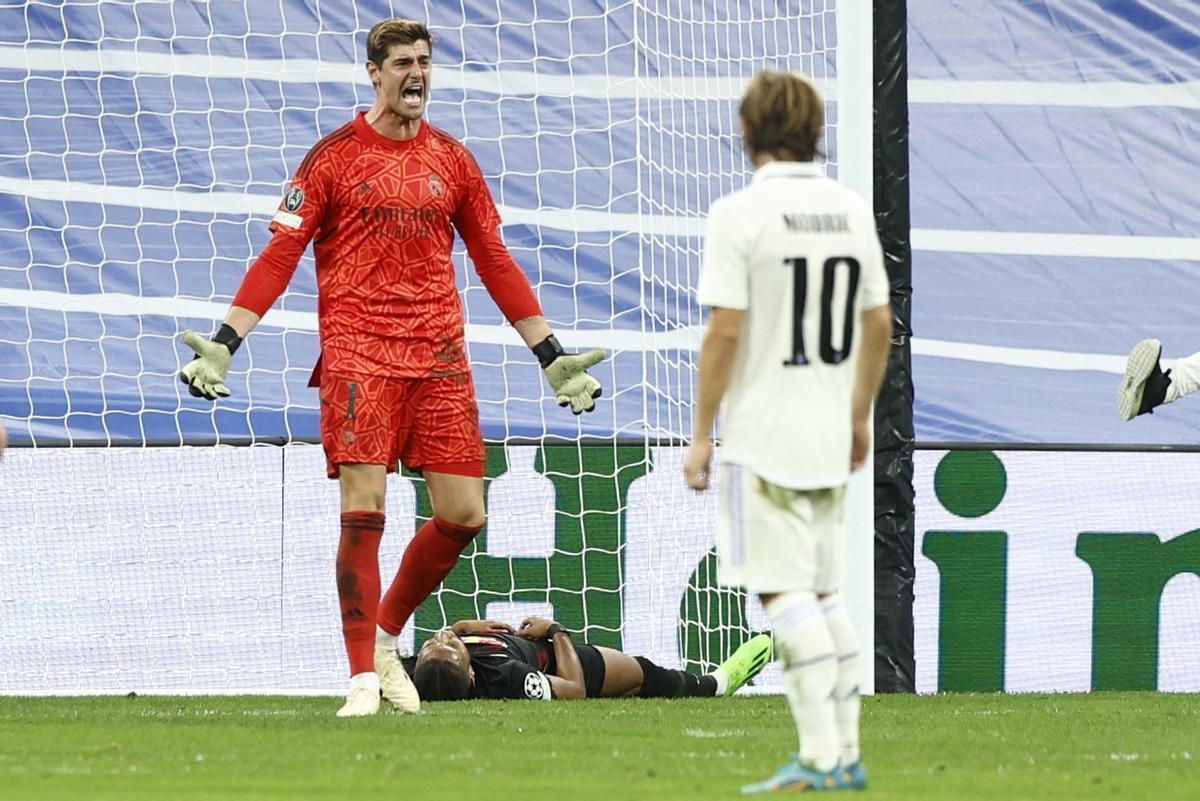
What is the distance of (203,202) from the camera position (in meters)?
11.5

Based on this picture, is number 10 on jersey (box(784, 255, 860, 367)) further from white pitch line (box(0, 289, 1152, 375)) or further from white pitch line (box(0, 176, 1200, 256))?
white pitch line (box(0, 289, 1152, 375))

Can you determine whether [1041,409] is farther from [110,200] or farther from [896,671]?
[110,200]

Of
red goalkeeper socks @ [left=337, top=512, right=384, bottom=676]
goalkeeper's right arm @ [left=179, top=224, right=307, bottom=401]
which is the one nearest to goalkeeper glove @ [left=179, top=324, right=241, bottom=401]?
goalkeeper's right arm @ [left=179, top=224, right=307, bottom=401]

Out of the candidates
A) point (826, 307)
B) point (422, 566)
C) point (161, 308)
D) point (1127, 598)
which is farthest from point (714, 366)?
point (161, 308)

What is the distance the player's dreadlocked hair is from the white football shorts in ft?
11.3

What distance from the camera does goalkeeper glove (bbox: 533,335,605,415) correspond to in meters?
7.15

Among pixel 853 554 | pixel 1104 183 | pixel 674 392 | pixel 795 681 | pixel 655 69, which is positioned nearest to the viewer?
pixel 795 681

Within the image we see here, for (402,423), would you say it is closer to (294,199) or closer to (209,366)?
(209,366)

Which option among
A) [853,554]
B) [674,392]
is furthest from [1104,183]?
[853,554]

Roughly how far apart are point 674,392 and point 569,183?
7.73ft

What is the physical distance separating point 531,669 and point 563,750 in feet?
7.79

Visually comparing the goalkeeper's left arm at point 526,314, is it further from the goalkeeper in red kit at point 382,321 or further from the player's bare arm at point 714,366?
the player's bare arm at point 714,366

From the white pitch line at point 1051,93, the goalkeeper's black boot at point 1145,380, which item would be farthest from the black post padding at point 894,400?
the white pitch line at point 1051,93

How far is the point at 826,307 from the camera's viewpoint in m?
4.63
